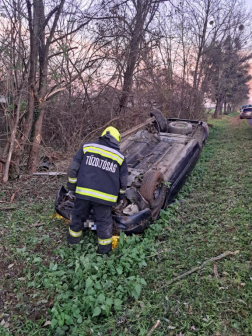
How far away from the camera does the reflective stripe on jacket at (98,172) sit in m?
3.04

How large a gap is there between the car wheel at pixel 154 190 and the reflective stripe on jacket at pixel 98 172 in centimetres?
73

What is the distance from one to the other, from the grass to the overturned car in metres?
0.27

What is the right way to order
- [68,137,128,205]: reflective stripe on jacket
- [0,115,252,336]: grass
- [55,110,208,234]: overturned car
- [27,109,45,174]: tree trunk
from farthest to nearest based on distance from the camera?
[27,109,45,174]: tree trunk → [55,110,208,234]: overturned car → [68,137,128,205]: reflective stripe on jacket → [0,115,252,336]: grass

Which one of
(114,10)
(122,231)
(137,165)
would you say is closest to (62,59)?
(114,10)

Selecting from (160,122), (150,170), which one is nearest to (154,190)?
(150,170)

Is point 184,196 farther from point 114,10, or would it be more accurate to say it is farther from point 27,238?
point 114,10

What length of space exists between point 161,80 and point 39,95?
8454 mm

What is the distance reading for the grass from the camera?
7.52 ft

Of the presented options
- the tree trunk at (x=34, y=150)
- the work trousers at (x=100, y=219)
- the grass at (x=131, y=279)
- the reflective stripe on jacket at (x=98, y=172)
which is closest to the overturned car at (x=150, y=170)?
the work trousers at (x=100, y=219)

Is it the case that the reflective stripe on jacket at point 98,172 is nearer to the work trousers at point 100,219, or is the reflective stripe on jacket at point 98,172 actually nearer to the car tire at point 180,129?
the work trousers at point 100,219

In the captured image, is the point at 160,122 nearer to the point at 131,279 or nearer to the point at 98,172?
the point at 98,172

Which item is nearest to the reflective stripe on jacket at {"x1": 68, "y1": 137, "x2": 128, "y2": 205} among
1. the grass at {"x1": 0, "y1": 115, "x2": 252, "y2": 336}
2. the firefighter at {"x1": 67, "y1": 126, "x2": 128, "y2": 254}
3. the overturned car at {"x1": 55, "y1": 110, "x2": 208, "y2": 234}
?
the firefighter at {"x1": 67, "y1": 126, "x2": 128, "y2": 254}

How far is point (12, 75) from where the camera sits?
4.96 metres

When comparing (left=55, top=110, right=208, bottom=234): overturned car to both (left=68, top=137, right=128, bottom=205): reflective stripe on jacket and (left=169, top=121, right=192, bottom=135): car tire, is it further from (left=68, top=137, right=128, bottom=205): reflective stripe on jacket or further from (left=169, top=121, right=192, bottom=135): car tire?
(left=68, top=137, right=128, bottom=205): reflective stripe on jacket
